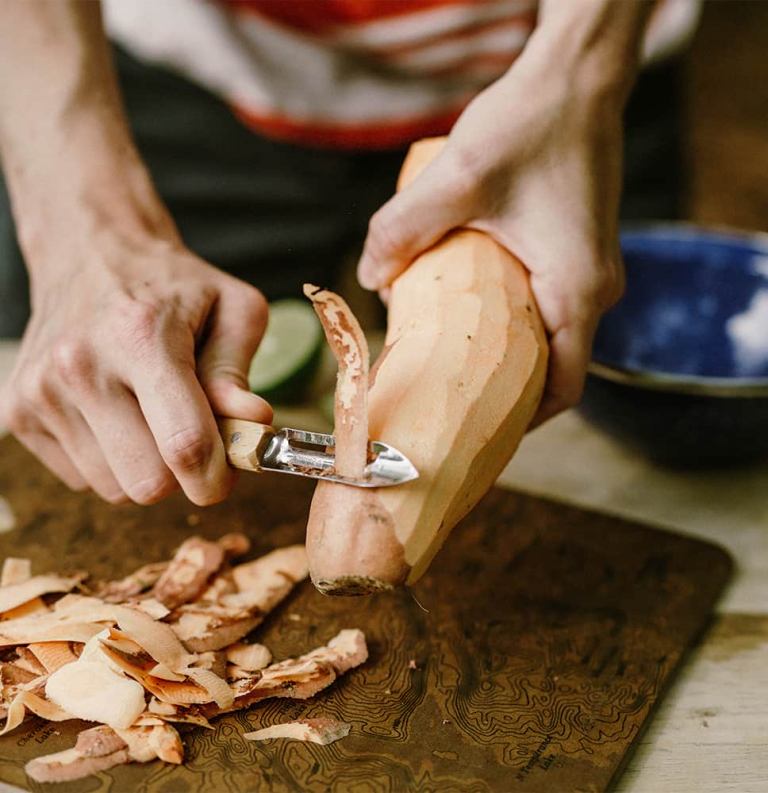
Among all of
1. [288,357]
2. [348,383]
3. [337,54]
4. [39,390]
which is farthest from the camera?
[337,54]

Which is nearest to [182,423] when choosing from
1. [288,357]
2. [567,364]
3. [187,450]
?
[187,450]

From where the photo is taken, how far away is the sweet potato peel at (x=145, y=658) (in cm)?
94

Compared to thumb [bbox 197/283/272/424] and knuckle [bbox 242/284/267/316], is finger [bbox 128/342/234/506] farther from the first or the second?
knuckle [bbox 242/284/267/316]

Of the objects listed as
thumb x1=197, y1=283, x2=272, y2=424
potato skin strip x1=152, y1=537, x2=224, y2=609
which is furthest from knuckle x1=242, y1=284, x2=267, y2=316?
potato skin strip x1=152, y1=537, x2=224, y2=609

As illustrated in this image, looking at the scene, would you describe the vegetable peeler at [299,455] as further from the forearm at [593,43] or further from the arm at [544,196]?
the forearm at [593,43]

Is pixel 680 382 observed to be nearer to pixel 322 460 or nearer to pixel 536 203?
pixel 536 203

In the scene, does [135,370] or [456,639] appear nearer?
[135,370]

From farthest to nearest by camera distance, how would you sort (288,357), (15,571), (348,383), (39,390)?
(288,357) → (15,571) → (39,390) → (348,383)

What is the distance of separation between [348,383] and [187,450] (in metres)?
0.19

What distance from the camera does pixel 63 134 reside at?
4.18ft

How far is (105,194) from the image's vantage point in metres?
1.24

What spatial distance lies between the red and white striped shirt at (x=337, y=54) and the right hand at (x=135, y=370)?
2.11 feet

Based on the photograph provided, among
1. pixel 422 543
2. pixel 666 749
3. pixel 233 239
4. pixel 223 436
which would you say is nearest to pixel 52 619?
pixel 223 436

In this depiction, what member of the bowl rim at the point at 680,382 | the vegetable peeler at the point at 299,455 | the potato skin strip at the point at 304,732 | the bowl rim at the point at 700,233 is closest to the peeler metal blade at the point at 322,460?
the vegetable peeler at the point at 299,455
